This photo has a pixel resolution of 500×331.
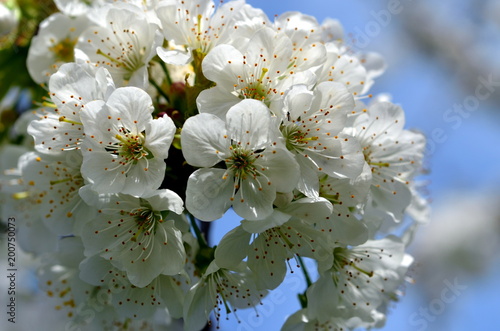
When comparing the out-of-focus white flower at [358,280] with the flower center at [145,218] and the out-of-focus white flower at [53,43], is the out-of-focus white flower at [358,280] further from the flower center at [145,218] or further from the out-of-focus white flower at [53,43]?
the out-of-focus white flower at [53,43]

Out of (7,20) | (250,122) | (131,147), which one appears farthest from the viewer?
(7,20)

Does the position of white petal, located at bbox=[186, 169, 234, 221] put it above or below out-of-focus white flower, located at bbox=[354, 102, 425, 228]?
below

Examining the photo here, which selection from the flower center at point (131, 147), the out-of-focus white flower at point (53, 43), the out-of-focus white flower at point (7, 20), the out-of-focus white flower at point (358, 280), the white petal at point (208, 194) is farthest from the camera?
the out-of-focus white flower at point (7, 20)

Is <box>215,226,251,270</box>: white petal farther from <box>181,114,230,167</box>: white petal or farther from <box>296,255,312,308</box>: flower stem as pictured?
<box>296,255,312,308</box>: flower stem

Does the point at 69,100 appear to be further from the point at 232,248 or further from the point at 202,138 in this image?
the point at 232,248

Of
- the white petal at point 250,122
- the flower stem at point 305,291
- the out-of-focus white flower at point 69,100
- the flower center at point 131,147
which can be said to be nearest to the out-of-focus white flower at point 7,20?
Answer: the out-of-focus white flower at point 69,100

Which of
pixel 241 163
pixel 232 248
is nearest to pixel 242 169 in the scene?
pixel 241 163

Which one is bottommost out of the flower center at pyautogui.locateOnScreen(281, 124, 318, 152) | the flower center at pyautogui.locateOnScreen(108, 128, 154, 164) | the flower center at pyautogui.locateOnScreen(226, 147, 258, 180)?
the flower center at pyautogui.locateOnScreen(108, 128, 154, 164)

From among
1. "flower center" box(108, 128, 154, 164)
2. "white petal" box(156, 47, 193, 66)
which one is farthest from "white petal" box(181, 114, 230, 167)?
"white petal" box(156, 47, 193, 66)

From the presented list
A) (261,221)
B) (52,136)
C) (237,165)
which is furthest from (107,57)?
(261,221)
